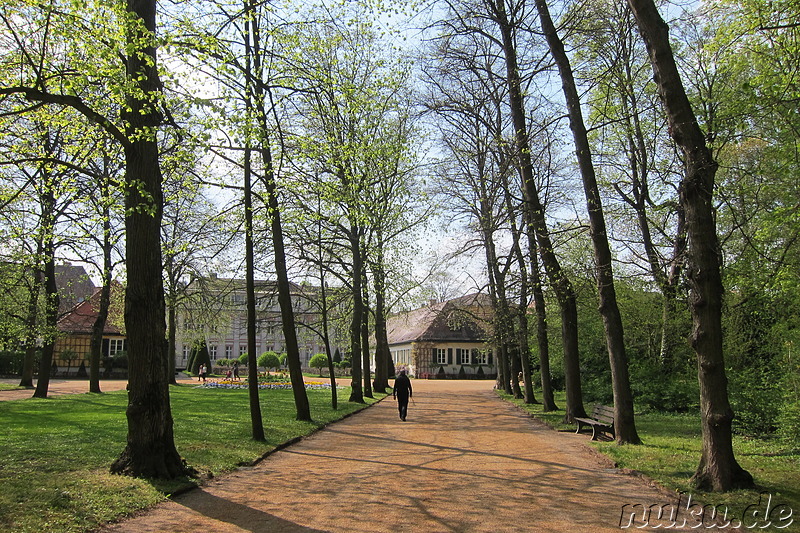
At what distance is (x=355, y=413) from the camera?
2002 centimetres

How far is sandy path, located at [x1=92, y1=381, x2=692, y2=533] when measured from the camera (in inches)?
241

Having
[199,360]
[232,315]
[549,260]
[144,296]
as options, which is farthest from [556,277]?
[199,360]

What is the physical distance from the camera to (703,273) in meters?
7.74

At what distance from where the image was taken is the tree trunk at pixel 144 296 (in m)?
7.98

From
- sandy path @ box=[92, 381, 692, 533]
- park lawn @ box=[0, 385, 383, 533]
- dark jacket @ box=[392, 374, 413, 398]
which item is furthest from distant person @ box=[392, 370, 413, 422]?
sandy path @ box=[92, 381, 692, 533]

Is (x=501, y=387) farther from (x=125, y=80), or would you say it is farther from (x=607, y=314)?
(x=125, y=80)

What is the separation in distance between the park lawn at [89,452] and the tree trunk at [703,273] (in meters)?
6.58

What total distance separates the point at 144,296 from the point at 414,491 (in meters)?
4.41

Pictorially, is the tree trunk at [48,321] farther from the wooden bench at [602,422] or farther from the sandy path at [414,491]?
the wooden bench at [602,422]

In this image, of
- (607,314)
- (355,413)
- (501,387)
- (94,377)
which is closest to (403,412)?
(355,413)

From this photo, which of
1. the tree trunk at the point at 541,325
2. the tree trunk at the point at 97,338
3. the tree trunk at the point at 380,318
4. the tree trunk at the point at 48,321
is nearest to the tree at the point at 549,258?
the tree trunk at the point at 541,325

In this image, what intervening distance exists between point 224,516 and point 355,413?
1378cm

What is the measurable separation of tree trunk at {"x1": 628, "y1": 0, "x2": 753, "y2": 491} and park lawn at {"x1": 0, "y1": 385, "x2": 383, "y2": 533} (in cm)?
658

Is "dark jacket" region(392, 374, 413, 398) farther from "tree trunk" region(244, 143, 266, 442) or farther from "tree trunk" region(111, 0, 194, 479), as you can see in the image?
"tree trunk" region(111, 0, 194, 479)
